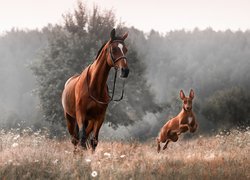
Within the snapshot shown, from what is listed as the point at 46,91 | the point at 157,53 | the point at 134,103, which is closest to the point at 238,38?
the point at 157,53

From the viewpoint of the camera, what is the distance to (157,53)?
73312mm

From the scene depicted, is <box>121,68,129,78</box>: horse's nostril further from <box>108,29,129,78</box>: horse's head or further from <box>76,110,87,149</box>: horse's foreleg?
<box>76,110,87,149</box>: horse's foreleg

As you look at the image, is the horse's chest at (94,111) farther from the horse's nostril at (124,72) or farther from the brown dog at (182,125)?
the brown dog at (182,125)

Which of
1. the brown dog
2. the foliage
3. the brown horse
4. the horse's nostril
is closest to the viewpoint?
the horse's nostril

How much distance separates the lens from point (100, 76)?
36.0 ft

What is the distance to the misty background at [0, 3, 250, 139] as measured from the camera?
3406 cm

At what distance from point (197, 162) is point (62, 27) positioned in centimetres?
2706

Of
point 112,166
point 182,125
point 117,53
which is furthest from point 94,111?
point 182,125

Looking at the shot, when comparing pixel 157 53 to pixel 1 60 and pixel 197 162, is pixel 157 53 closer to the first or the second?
pixel 1 60

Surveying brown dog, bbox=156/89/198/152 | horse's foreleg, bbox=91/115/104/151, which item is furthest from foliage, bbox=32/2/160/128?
horse's foreleg, bbox=91/115/104/151

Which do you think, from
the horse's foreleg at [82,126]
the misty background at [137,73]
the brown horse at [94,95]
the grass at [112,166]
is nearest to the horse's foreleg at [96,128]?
the brown horse at [94,95]

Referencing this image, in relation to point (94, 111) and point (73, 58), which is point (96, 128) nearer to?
point (94, 111)

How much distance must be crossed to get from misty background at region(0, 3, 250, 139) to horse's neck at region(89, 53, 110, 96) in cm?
1034

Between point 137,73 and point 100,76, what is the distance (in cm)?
2627
